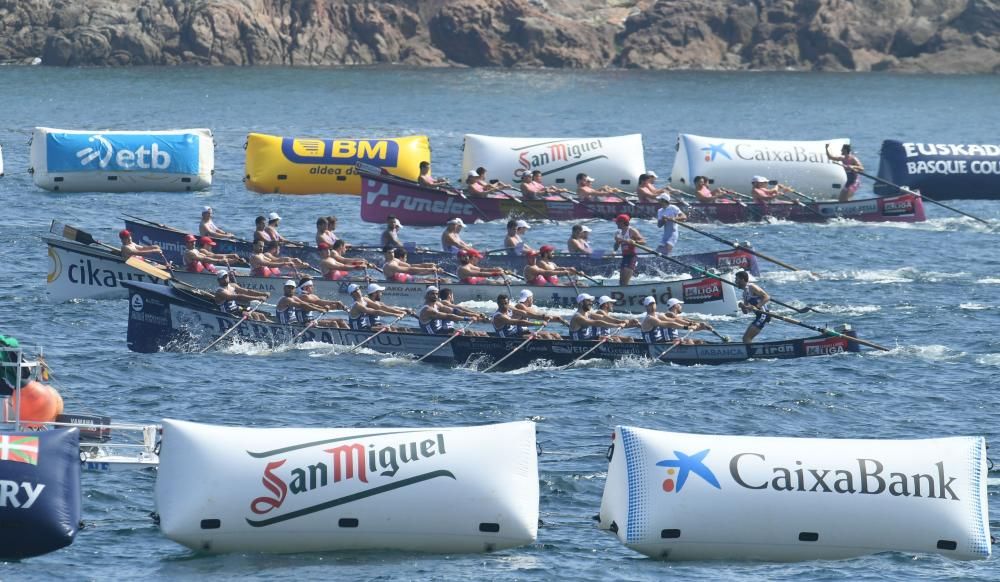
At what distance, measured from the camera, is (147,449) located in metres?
29.7

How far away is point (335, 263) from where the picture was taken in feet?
154

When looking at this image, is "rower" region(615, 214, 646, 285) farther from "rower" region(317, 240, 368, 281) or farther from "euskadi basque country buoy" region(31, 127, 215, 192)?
"euskadi basque country buoy" region(31, 127, 215, 192)

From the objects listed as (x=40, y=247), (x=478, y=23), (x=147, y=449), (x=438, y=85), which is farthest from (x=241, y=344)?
(x=478, y=23)

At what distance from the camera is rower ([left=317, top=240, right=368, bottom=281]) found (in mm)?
46719

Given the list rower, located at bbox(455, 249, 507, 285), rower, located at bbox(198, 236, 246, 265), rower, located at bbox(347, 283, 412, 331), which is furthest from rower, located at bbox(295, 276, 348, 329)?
rower, located at bbox(198, 236, 246, 265)

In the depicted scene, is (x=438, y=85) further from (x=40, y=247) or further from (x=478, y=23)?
(x=40, y=247)

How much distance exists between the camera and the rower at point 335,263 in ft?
153

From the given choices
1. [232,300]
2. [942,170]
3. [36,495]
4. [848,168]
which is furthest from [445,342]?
[942,170]

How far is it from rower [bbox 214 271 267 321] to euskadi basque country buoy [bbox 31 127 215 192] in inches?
866

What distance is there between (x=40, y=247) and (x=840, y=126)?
5728cm

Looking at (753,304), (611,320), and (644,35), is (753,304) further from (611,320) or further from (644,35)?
(644,35)

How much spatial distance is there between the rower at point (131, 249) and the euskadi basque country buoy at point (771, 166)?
23364 mm

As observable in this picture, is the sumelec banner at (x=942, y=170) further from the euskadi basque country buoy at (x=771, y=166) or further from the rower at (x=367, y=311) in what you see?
the rower at (x=367, y=311)

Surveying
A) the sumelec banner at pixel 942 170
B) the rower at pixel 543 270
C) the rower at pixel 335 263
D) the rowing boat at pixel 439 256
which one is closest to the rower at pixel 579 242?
the rowing boat at pixel 439 256
